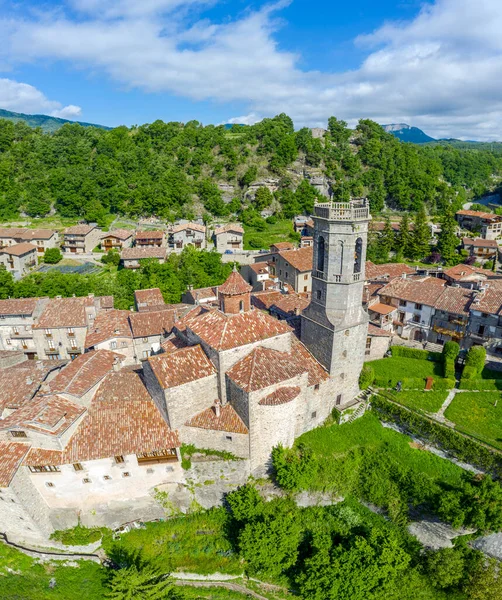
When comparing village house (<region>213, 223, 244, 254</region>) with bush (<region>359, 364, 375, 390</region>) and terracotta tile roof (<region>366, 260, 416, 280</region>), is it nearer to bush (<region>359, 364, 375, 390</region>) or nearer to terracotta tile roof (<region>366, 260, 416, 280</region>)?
terracotta tile roof (<region>366, 260, 416, 280</region>)

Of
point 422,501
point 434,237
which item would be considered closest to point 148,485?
point 422,501

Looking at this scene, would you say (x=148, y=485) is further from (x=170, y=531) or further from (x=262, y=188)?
(x=262, y=188)

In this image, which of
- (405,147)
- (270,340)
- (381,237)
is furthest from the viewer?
(405,147)

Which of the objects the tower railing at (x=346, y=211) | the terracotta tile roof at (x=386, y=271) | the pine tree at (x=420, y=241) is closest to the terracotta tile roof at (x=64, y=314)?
the tower railing at (x=346, y=211)

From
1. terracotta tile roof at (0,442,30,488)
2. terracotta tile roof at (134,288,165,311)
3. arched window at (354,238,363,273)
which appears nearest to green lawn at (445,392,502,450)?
arched window at (354,238,363,273)

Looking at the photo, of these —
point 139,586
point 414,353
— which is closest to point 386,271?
point 414,353

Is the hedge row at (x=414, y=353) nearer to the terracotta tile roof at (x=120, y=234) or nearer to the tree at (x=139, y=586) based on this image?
the tree at (x=139, y=586)

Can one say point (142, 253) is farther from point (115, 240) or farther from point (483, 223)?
point (483, 223)
